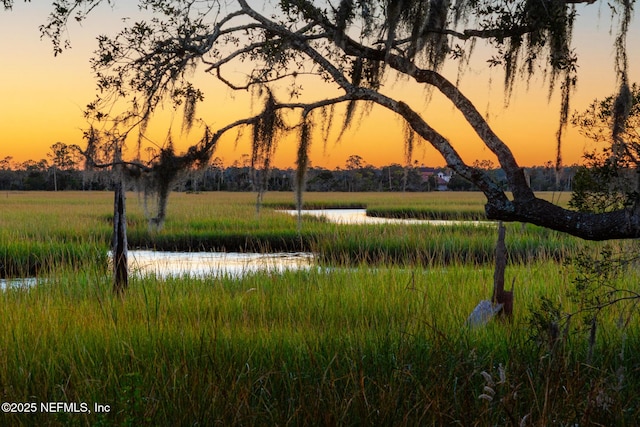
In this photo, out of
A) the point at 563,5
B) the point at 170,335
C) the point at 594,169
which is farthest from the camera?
the point at 170,335

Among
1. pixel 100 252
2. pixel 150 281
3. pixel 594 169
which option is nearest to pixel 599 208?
pixel 594 169

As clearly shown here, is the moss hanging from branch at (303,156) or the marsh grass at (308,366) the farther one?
the moss hanging from branch at (303,156)

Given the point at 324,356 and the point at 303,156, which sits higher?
the point at 303,156

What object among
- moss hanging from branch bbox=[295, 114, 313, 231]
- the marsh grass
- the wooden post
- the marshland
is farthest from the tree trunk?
the wooden post

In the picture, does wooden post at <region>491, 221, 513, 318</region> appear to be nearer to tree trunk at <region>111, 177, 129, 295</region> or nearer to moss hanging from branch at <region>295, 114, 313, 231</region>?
moss hanging from branch at <region>295, 114, 313, 231</region>

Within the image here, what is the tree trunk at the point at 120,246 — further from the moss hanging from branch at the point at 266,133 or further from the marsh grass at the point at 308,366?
the moss hanging from branch at the point at 266,133

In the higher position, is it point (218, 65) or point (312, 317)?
point (218, 65)

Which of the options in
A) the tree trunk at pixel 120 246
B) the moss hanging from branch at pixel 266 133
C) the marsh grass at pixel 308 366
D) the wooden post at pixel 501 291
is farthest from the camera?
the tree trunk at pixel 120 246

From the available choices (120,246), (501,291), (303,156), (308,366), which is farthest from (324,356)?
(120,246)

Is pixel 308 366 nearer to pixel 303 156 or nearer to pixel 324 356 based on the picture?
pixel 324 356

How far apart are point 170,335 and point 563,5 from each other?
170 inches

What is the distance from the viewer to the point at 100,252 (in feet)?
53.2

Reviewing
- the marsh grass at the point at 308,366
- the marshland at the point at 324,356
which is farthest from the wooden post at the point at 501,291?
the marsh grass at the point at 308,366

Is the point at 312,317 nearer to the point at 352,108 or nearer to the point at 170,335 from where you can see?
the point at 170,335
